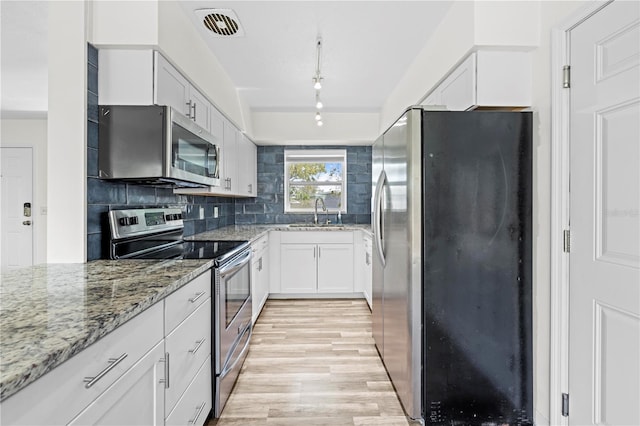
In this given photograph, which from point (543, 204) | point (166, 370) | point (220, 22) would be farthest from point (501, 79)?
point (166, 370)

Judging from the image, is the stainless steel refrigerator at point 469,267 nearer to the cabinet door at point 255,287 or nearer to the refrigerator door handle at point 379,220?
the refrigerator door handle at point 379,220

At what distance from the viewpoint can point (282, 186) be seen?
478cm

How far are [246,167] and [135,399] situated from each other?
3.30 m

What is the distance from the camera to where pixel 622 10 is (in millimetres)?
1295

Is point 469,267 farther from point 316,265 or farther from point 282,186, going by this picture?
point 282,186

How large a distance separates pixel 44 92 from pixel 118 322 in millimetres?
4356

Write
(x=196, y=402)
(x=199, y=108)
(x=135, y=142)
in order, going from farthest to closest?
(x=199, y=108)
(x=135, y=142)
(x=196, y=402)

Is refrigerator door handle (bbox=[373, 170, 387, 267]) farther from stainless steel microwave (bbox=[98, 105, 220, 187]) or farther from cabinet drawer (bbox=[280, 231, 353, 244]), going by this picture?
cabinet drawer (bbox=[280, 231, 353, 244])

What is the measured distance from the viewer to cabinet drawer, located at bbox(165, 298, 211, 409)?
1286 mm

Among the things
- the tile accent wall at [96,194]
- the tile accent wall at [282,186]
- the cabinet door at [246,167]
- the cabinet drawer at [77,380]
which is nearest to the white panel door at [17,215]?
the tile accent wall at [282,186]

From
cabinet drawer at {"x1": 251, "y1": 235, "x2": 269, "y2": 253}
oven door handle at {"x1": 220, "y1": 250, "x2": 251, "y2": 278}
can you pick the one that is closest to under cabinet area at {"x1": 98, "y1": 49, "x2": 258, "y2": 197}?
oven door handle at {"x1": 220, "y1": 250, "x2": 251, "y2": 278}

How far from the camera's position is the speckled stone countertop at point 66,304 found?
2.23ft

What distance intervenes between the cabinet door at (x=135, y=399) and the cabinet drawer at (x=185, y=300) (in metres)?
0.11

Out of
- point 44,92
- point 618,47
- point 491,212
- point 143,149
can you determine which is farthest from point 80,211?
point 44,92
